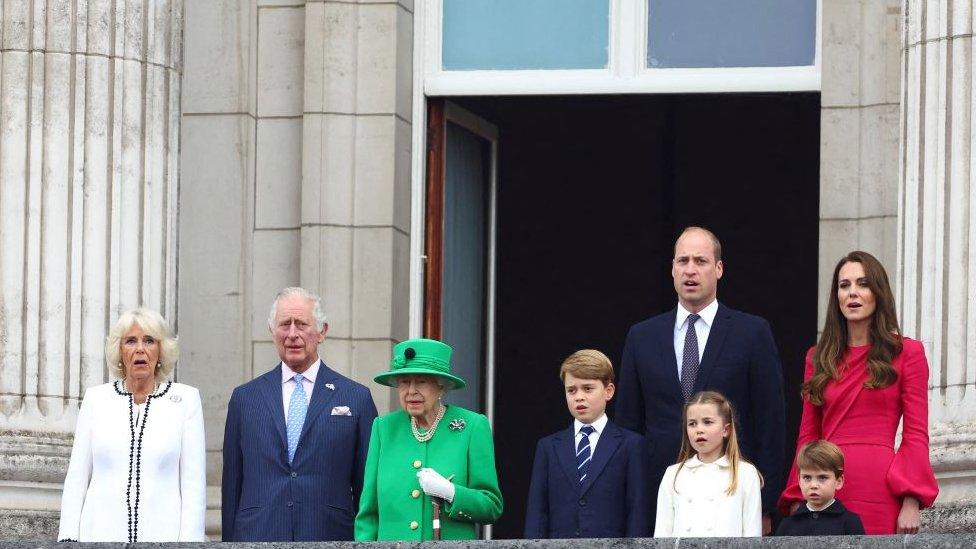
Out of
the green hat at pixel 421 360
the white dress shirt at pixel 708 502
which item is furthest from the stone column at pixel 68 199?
the white dress shirt at pixel 708 502

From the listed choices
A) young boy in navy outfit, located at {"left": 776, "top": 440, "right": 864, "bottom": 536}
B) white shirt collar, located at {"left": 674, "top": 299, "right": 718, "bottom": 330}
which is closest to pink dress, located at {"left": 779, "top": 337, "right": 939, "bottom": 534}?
young boy in navy outfit, located at {"left": 776, "top": 440, "right": 864, "bottom": 536}

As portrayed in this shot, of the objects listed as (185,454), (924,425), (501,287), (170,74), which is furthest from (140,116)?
(501,287)

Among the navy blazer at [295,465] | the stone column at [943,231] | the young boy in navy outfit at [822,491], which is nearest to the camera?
the young boy in navy outfit at [822,491]

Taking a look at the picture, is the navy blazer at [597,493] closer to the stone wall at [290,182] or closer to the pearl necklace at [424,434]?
the pearl necklace at [424,434]

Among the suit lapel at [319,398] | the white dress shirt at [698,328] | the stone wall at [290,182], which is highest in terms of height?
the stone wall at [290,182]

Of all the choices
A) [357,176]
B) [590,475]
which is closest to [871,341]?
[590,475]

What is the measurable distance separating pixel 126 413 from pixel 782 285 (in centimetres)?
1240

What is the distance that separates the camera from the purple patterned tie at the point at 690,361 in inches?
423

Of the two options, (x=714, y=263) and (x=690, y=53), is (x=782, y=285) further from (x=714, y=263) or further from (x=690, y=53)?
(x=714, y=263)

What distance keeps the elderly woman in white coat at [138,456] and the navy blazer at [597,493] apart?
60.5 inches

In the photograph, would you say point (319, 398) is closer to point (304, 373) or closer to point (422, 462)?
point (304, 373)

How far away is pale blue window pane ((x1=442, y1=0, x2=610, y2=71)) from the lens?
14289 millimetres

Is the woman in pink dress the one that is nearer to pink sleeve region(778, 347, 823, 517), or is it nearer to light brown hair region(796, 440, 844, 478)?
pink sleeve region(778, 347, 823, 517)

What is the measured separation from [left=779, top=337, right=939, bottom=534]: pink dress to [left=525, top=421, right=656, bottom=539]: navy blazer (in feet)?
2.19
